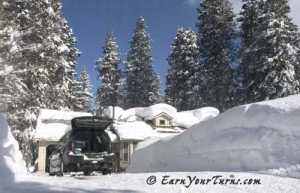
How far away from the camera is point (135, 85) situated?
58000 mm

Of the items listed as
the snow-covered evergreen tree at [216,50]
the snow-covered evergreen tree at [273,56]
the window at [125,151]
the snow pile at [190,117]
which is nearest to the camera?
the window at [125,151]

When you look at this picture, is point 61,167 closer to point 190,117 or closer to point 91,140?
point 91,140

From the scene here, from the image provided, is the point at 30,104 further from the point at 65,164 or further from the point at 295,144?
the point at 295,144

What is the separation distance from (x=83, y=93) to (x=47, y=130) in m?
27.5

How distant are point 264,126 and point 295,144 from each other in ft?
4.53

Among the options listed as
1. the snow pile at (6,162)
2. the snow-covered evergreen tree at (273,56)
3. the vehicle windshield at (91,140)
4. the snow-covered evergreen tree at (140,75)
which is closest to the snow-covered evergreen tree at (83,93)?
the snow-covered evergreen tree at (140,75)

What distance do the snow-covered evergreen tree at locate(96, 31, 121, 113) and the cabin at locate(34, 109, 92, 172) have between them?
22.1 meters

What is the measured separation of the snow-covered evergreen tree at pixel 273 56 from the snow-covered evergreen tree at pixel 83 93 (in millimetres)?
23644

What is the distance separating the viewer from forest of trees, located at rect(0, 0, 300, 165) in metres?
24.7

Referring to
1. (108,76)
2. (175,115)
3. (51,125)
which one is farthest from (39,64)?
(108,76)

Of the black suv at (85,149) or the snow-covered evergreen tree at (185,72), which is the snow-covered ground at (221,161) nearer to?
the black suv at (85,149)

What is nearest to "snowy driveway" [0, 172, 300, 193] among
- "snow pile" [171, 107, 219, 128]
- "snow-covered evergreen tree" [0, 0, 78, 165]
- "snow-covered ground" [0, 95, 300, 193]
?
"snow-covered ground" [0, 95, 300, 193]

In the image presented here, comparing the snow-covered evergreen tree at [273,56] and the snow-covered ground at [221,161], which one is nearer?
the snow-covered ground at [221,161]

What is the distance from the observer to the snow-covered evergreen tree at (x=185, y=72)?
50.5 meters
